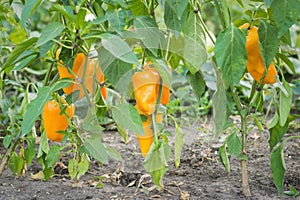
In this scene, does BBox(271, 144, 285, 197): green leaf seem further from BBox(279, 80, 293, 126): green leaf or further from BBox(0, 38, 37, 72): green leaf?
BBox(0, 38, 37, 72): green leaf

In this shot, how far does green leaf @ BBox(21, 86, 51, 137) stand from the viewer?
1099 mm

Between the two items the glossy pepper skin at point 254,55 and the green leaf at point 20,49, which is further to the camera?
the glossy pepper skin at point 254,55

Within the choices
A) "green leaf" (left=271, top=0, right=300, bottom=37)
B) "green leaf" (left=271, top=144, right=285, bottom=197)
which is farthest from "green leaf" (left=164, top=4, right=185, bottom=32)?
"green leaf" (left=271, top=144, right=285, bottom=197)

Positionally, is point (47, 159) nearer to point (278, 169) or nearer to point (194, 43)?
point (194, 43)

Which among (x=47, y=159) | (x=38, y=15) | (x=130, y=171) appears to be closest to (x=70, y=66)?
(x=47, y=159)

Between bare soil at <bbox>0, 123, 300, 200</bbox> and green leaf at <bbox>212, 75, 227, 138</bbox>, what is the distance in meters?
0.27

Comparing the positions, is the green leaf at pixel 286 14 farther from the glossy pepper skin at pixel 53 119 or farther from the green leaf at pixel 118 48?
the glossy pepper skin at pixel 53 119

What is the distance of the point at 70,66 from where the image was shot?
139 centimetres

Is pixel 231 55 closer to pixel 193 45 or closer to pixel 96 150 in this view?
pixel 193 45

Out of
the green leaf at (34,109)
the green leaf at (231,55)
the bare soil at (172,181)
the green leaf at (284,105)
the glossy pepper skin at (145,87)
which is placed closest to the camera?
the green leaf at (34,109)

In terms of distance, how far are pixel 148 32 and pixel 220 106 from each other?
350 mm

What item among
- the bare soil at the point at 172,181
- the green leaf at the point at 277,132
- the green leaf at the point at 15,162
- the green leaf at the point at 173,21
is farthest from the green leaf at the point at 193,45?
the green leaf at the point at 15,162

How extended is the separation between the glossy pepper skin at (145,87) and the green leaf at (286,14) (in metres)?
0.35

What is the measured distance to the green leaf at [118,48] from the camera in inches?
43.5
